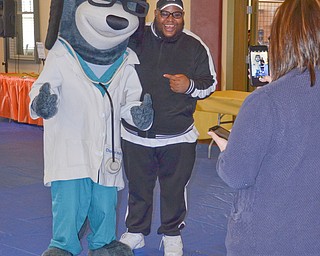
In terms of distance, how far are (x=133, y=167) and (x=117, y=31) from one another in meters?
0.89

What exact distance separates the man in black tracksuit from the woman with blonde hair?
1.65 m

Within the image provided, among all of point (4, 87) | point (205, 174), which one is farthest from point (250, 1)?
point (4, 87)

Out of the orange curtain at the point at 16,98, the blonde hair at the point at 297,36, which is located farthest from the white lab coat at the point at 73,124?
the orange curtain at the point at 16,98

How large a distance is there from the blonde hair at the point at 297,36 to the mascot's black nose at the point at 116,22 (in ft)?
4.53

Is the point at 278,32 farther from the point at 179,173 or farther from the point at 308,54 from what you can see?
the point at 179,173

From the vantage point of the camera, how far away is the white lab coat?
121 inches

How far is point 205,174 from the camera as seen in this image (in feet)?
20.1

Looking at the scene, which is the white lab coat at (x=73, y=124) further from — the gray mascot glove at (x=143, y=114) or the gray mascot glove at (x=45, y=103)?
the gray mascot glove at (x=143, y=114)

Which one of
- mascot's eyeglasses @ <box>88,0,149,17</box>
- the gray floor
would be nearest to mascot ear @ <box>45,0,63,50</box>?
mascot's eyeglasses @ <box>88,0,149,17</box>

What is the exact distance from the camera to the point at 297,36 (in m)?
1.79

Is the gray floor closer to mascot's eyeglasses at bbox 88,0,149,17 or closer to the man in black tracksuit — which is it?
the man in black tracksuit

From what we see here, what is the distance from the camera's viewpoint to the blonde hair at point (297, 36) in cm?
179

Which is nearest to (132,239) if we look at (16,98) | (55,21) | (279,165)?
(55,21)

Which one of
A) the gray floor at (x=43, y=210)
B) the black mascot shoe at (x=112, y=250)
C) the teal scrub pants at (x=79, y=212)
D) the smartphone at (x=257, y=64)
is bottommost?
the gray floor at (x=43, y=210)
